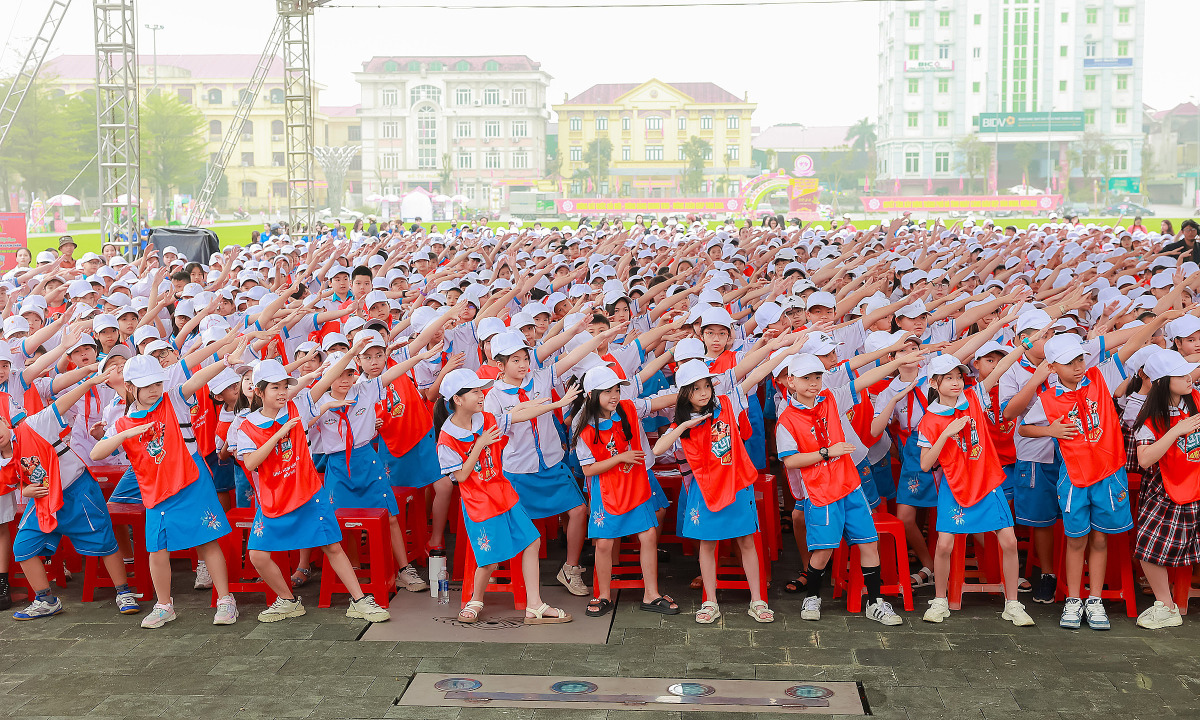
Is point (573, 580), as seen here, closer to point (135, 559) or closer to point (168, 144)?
point (135, 559)

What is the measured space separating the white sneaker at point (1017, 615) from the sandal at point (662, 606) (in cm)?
180

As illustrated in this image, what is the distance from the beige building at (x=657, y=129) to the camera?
300 feet

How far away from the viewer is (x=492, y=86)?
95.5 meters

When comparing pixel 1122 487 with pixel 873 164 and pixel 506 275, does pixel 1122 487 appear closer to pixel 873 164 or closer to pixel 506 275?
pixel 506 275

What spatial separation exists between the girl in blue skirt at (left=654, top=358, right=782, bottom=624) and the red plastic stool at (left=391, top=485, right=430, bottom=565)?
201 centimetres

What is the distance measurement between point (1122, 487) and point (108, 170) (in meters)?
17.9

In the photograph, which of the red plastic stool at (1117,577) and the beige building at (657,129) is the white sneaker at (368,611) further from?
the beige building at (657,129)

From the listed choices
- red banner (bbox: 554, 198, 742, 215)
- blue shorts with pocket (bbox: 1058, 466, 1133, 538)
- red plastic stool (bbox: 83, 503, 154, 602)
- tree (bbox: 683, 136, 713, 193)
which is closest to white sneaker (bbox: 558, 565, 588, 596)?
red plastic stool (bbox: 83, 503, 154, 602)

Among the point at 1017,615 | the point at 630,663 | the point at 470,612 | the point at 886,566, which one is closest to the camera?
the point at 630,663

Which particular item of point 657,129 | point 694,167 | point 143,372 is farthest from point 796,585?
point 657,129

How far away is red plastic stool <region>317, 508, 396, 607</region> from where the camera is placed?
20.2ft

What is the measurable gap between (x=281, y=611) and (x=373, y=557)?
1.93 feet

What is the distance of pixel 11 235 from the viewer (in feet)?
72.8

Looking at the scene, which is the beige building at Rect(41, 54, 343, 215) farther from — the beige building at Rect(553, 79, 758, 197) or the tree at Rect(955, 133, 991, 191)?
the tree at Rect(955, 133, 991, 191)
